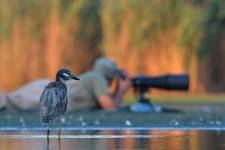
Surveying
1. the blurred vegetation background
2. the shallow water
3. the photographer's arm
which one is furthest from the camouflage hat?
the blurred vegetation background

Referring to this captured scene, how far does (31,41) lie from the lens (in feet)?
84.8

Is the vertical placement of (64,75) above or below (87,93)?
above

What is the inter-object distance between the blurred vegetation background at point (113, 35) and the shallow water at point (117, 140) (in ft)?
39.6

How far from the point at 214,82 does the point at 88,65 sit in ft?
12.0

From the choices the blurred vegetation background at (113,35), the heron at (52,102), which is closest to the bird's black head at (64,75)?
the heron at (52,102)

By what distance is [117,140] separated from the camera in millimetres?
11820

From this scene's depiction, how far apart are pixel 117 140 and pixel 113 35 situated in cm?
1460

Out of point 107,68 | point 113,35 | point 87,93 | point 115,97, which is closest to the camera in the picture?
point 107,68

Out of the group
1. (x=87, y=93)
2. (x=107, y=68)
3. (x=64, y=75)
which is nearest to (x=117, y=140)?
(x=64, y=75)

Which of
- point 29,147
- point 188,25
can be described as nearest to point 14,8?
point 188,25

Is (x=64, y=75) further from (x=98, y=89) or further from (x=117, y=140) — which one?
(x=98, y=89)

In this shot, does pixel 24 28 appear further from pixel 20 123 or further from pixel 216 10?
pixel 20 123

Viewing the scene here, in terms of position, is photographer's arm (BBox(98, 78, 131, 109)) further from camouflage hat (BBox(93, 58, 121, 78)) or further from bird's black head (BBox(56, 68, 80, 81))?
bird's black head (BBox(56, 68, 80, 81))

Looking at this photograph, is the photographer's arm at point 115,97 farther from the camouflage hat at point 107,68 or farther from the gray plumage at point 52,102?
the gray plumage at point 52,102
